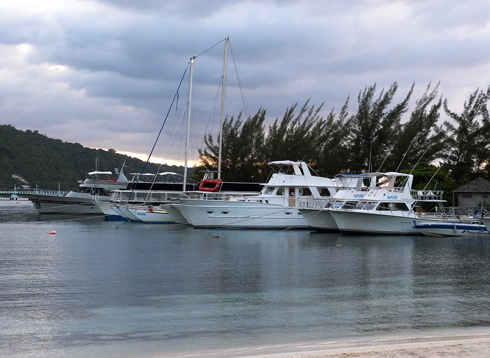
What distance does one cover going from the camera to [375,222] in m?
39.7

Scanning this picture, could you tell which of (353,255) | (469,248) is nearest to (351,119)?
(469,248)

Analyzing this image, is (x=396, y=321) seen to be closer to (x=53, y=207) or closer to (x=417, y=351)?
(x=417, y=351)

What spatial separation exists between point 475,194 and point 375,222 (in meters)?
16.1

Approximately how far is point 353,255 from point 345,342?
1750 cm

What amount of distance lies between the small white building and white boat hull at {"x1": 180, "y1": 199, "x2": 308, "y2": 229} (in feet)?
62.2

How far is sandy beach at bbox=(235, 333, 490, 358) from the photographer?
9.35 meters

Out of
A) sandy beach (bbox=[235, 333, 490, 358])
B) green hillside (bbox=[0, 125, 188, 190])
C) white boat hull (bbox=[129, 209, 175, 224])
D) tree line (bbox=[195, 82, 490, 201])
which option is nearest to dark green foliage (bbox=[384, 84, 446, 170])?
tree line (bbox=[195, 82, 490, 201])

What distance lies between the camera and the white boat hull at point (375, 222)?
39438 millimetres

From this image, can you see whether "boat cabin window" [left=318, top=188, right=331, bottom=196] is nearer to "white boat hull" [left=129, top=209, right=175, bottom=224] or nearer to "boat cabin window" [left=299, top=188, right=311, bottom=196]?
"boat cabin window" [left=299, top=188, right=311, bottom=196]

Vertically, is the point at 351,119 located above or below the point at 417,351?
above

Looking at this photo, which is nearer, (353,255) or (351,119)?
(353,255)

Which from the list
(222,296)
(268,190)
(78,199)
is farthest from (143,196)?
(222,296)

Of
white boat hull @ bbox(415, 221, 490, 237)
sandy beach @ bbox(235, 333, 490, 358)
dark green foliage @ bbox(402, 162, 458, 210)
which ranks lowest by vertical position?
sandy beach @ bbox(235, 333, 490, 358)

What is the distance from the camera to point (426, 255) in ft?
94.3
